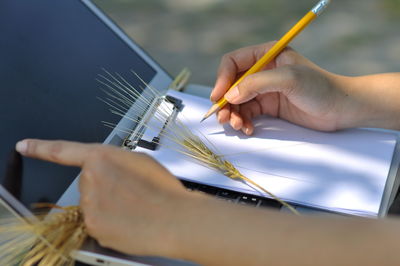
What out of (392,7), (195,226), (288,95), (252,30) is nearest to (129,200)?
(195,226)

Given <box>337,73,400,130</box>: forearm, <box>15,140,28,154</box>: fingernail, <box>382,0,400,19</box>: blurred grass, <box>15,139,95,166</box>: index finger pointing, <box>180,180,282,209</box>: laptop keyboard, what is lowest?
<box>15,140,28,154</box>: fingernail

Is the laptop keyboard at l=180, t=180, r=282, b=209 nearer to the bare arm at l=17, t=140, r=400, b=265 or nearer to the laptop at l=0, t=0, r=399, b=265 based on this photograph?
the laptop at l=0, t=0, r=399, b=265

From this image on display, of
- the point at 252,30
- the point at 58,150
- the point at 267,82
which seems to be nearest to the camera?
the point at 58,150

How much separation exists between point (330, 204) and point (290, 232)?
26 cm

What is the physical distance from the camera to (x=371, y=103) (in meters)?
1.24

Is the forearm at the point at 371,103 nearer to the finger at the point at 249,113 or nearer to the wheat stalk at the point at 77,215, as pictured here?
the finger at the point at 249,113

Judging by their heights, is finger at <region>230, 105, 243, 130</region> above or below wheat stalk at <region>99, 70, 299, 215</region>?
above

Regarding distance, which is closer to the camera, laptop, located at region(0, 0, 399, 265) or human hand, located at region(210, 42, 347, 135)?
laptop, located at region(0, 0, 399, 265)

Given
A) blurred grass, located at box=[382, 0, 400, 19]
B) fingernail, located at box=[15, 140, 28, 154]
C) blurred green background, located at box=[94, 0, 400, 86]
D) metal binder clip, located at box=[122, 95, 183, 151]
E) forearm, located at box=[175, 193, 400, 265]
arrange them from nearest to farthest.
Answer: forearm, located at box=[175, 193, 400, 265]
fingernail, located at box=[15, 140, 28, 154]
metal binder clip, located at box=[122, 95, 183, 151]
blurred green background, located at box=[94, 0, 400, 86]
blurred grass, located at box=[382, 0, 400, 19]

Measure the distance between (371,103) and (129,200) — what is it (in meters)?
0.64

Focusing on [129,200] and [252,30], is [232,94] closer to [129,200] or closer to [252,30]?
[129,200]

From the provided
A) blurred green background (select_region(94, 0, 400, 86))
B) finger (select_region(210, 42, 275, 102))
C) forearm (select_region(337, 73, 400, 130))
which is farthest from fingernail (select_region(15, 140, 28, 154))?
blurred green background (select_region(94, 0, 400, 86))

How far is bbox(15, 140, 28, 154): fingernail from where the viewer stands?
3.24 ft

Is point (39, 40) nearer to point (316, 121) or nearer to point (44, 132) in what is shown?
point (44, 132)
